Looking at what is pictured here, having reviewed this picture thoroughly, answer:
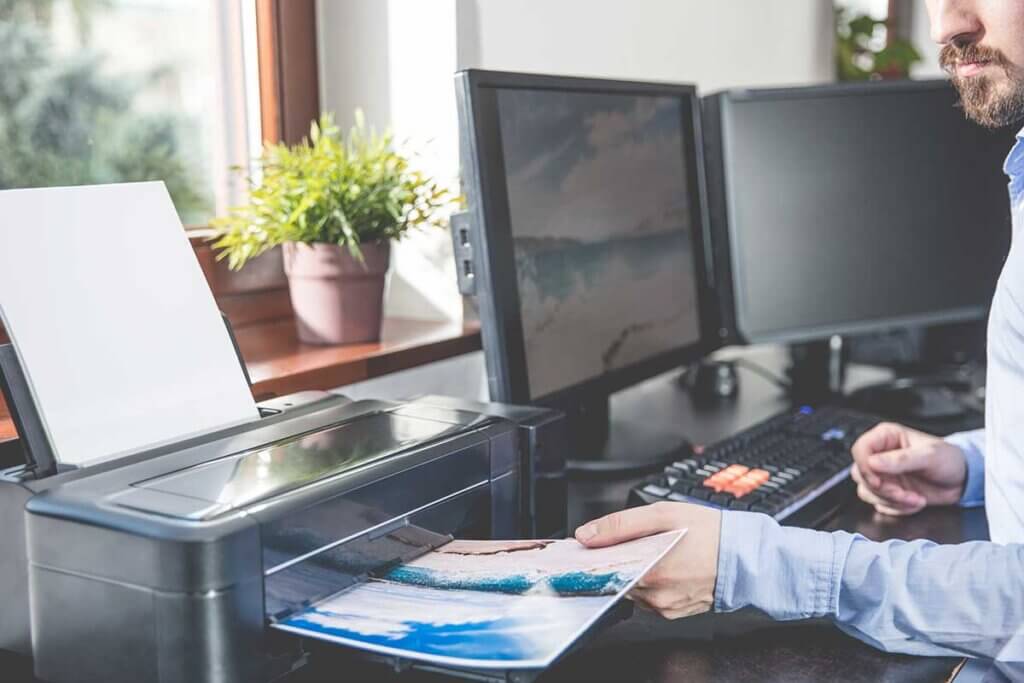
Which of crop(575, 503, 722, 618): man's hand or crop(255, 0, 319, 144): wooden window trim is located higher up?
crop(255, 0, 319, 144): wooden window trim

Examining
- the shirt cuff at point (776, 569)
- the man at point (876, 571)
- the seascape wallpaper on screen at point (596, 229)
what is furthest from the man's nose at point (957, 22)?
the shirt cuff at point (776, 569)

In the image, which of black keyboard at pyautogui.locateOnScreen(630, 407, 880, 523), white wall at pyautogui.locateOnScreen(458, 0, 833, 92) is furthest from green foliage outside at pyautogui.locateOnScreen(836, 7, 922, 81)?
black keyboard at pyautogui.locateOnScreen(630, 407, 880, 523)

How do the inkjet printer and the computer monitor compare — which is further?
the computer monitor

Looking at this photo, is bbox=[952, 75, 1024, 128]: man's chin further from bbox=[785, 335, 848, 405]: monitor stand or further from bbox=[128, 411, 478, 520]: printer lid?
bbox=[785, 335, 848, 405]: monitor stand

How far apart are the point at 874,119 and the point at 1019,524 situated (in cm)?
86

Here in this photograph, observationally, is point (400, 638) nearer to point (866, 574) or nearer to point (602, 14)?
point (866, 574)

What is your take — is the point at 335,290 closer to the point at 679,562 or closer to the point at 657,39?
the point at 679,562

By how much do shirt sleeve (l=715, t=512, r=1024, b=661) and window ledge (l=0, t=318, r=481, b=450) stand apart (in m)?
0.55

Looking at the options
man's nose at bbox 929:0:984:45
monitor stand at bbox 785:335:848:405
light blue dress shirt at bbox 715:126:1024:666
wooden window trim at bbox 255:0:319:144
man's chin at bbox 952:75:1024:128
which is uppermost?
wooden window trim at bbox 255:0:319:144

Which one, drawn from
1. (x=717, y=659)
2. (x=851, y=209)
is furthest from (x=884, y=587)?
(x=851, y=209)

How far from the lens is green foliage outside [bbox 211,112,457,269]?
136cm

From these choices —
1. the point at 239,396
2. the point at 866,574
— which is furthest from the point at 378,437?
the point at 866,574

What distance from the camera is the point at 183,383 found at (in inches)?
35.7

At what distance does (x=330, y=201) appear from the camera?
1.36 metres
